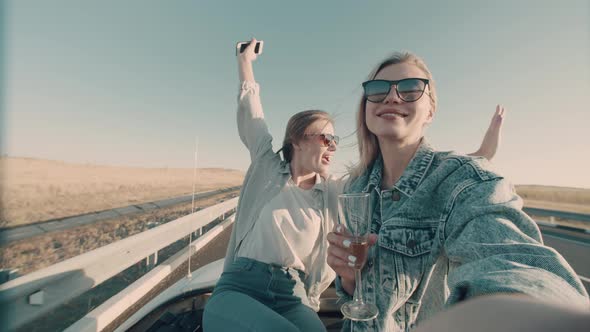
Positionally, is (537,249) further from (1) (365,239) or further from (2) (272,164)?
(2) (272,164)

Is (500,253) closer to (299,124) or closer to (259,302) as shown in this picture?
(259,302)

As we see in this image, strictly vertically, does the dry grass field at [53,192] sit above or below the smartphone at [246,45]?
below

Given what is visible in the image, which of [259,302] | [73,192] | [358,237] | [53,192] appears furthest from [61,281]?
[73,192]

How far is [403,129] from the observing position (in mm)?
1545

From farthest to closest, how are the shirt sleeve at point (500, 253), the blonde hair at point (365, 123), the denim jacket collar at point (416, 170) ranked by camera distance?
the blonde hair at point (365, 123), the denim jacket collar at point (416, 170), the shirt sleeve at point (500, 253)

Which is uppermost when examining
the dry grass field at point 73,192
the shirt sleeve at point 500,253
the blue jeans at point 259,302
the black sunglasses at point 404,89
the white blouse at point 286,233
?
the black sunglasses at point 404,89

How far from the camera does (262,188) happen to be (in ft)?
8.68

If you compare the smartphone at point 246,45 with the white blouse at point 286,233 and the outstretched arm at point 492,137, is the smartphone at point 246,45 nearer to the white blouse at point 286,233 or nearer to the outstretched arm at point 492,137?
the white blouse at point 286,233

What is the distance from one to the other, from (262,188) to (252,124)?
70 centimetres

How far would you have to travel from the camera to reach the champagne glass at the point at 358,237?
52.8 inches

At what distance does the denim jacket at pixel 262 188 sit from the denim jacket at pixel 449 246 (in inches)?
26.0

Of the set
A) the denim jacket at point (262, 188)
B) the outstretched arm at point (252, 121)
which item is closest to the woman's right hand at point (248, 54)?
the outstretched arm at point (252, 121)

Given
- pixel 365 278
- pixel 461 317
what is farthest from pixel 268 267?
pixel 461 317

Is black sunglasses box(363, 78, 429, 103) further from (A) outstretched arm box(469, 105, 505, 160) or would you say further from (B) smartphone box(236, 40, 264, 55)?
(B) smartphone box(236, 40, 264, 55)
